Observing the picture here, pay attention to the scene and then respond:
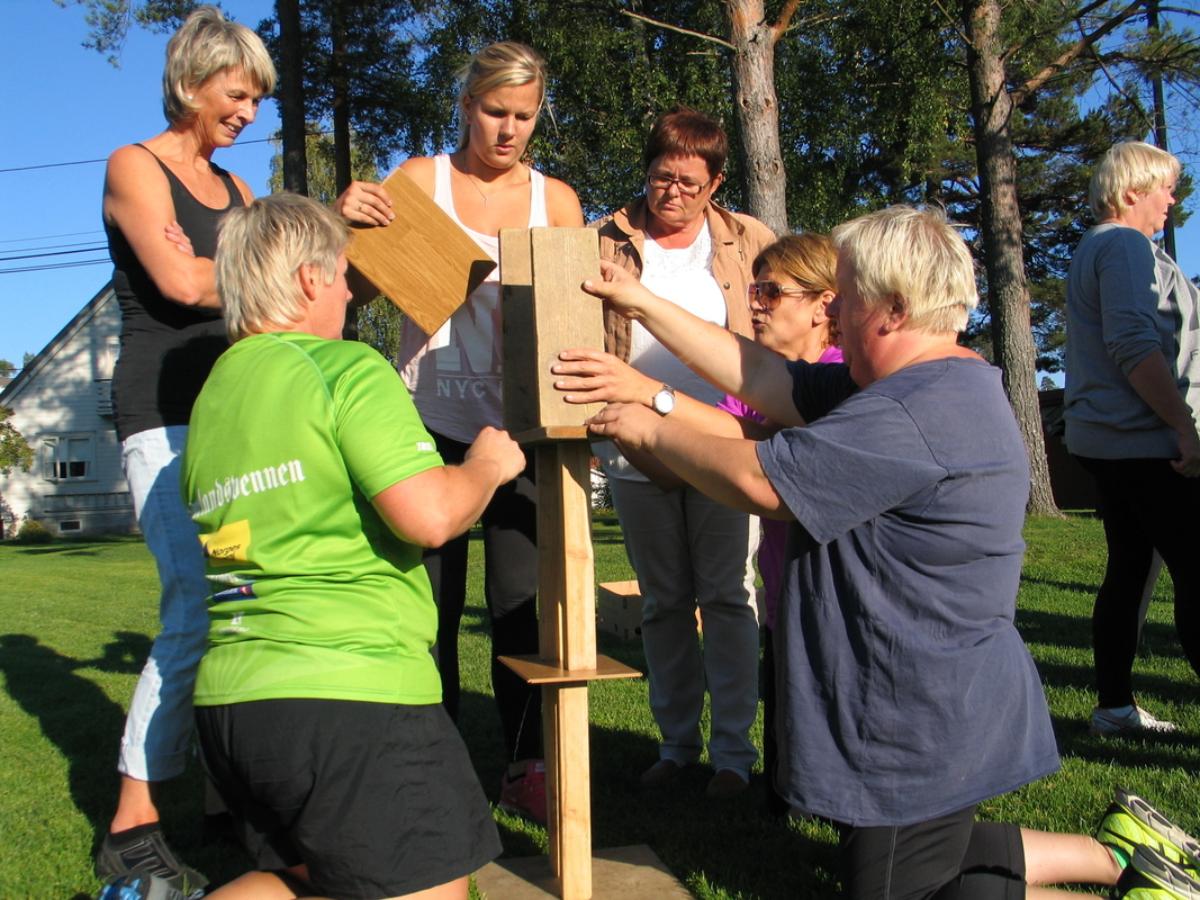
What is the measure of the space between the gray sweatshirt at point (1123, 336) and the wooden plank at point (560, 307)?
2.21 m

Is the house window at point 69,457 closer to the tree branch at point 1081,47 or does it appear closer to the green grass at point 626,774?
the tree branch at point 1081,47

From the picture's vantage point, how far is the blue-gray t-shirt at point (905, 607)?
7.27ft

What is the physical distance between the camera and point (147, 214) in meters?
2.92

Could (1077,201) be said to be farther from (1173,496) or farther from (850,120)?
(1173,496)

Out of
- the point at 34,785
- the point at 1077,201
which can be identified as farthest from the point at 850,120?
the point at 34,785

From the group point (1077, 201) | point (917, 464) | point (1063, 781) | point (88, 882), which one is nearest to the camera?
point (917, 464)

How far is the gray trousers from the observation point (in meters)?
3.71

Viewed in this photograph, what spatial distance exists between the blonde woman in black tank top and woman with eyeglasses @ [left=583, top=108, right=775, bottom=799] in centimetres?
132

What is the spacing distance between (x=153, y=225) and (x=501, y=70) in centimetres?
109

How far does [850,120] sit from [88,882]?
18.4 metres

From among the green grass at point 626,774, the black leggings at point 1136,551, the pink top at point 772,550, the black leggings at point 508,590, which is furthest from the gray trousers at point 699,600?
the black leggings at point 1136,551

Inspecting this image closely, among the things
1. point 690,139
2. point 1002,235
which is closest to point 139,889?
point 690,139

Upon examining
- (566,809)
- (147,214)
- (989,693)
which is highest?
(147,214)

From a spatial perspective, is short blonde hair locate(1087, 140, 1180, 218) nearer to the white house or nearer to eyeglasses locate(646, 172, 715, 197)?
eyeglasses locate(646, 172, 715, 197)
